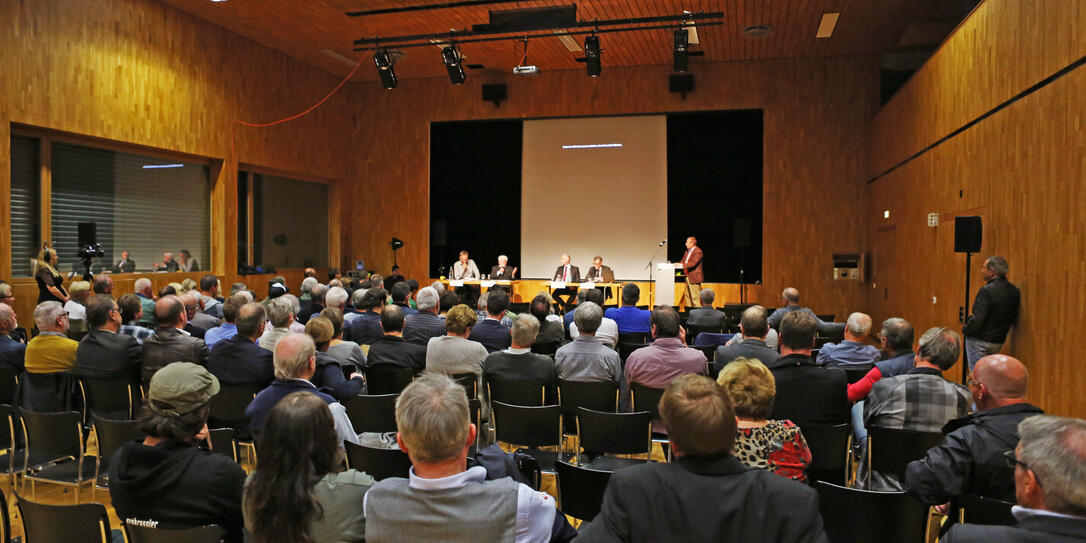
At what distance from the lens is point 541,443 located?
373 cm

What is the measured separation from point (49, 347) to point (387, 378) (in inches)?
81.5

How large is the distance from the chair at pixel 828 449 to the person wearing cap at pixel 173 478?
7.97 feet

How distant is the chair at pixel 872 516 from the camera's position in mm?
2322

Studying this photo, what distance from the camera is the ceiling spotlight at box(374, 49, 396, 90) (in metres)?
11.0

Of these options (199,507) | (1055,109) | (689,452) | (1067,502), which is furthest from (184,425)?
(1055,109)

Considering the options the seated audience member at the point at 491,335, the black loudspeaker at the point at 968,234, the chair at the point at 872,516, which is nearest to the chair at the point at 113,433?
the seated audience member at the point at 491,335

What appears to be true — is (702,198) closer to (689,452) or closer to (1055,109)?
(1055,109)

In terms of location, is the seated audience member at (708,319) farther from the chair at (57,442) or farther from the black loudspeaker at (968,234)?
the chair at (57,442)

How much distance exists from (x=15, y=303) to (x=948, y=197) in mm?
11100

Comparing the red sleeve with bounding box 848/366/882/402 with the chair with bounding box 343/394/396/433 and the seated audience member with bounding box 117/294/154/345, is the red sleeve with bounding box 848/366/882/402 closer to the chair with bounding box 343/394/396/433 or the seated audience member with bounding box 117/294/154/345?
the chair with bounding box 343/394/396/433

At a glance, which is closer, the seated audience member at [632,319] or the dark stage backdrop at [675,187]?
the seated audience member at [632,319]

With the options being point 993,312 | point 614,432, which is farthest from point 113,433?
point 993,312

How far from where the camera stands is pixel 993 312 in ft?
19.1

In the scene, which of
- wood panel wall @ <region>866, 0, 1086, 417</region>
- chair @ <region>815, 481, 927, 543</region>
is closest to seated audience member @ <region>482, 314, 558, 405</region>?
chair @ <region>815, 481, 927, 543</region>
